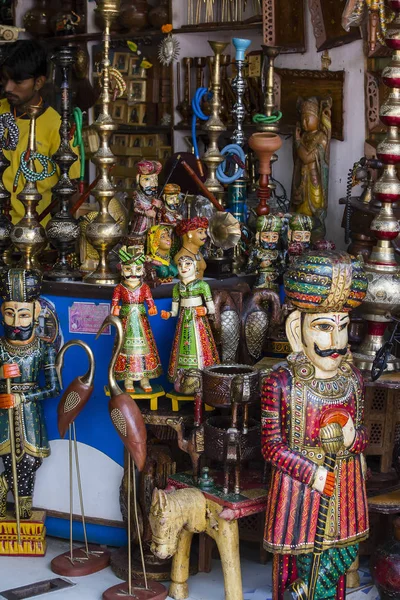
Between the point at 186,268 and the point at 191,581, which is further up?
the point at 186,268

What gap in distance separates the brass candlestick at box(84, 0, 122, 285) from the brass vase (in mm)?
772

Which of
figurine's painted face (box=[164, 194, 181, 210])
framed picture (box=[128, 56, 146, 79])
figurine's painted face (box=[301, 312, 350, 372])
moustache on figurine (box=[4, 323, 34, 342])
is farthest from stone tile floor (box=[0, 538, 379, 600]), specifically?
framed picture (box=[128, 56, 146, 79])

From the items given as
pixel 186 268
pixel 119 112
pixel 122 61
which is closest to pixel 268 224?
pixel 186 268

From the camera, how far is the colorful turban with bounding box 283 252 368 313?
3.60 m

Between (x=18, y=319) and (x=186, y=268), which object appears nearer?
(x=186, y=268)

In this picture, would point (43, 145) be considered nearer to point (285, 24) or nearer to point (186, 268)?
point (285, 24)

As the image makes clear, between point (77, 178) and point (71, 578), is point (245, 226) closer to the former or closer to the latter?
point (77, 178)

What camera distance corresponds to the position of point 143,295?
4301 mm

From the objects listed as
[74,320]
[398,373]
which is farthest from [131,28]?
[398,373]

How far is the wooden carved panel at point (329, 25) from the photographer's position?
582 centimetres

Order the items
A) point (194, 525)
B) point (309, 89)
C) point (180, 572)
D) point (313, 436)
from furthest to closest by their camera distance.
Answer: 1. point (309, 89)
2. point (180, 572)
3. point (194, 525)
4. point (313, 436)

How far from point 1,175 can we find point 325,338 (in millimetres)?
2062

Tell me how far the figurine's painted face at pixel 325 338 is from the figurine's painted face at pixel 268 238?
46.1 inches

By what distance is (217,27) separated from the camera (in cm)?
712
